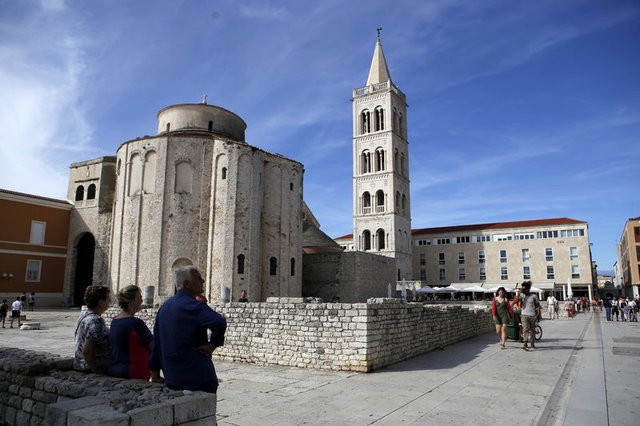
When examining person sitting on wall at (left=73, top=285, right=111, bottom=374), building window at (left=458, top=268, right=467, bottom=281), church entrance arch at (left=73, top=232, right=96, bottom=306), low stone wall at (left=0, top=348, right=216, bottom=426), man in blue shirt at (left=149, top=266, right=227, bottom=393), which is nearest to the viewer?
low stone wall at (left=0, top=348, right=216, bottom=426)

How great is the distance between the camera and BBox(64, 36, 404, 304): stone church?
2694 cm

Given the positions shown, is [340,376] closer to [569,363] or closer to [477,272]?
[569,363]

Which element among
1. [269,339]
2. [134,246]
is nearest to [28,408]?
[269,339]

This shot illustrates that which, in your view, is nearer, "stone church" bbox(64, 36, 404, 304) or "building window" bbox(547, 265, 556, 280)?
"stone church" bbox(64, 36, 404, 304)

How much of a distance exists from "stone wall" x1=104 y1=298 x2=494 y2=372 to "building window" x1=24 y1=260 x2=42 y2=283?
86.1ft

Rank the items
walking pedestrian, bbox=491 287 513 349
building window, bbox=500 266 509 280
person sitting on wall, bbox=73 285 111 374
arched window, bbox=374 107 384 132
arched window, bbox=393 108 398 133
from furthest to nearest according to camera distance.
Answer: building window, bbox=500 266 509 280 < arched window, bbox=393 108 398 133 < arched window, bbox=374 107 384 132 < walking pedestrian, bbox=491 287 513 349 < person sitting on wall, bbox=73 285 111 374

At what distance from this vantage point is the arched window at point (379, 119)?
58.3 m

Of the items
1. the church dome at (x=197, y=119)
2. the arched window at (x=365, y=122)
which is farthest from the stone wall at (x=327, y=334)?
the arched window at (x=365, y=122)

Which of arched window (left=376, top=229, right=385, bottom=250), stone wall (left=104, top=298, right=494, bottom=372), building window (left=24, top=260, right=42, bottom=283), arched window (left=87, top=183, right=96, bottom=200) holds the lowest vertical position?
stone wall (left=104, top=298, right=494, bottom=372)

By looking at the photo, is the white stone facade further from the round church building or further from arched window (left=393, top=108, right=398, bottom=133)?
arched window (left=393, top=108, right=398, bottom=133)

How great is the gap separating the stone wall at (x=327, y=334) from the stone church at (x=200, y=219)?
11792 millimetres

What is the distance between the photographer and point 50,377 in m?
4.32

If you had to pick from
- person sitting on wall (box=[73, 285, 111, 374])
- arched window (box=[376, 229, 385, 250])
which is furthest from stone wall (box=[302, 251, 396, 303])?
person sitting on wall (box=[73, 285, 111, 374])

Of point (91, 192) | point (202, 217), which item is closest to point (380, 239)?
point (202, 217)
